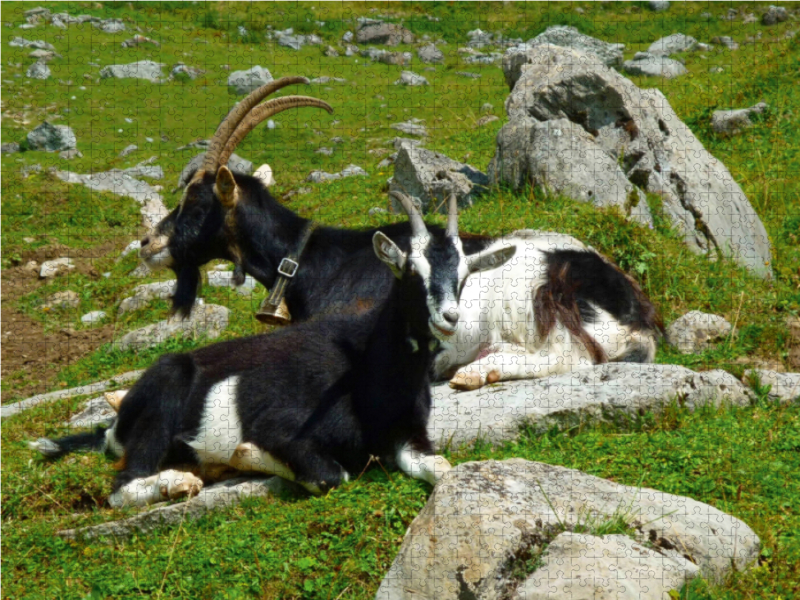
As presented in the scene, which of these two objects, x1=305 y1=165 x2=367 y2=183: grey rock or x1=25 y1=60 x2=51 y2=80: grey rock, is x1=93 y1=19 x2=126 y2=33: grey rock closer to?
x1=25 y1=60 x2=51 y2=80: grey rock

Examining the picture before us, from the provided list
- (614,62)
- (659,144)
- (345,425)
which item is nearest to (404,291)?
(345,425)

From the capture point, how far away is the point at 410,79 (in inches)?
757

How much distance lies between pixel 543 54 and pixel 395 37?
44.3 feet

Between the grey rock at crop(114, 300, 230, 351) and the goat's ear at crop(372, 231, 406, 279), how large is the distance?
383 centimetres

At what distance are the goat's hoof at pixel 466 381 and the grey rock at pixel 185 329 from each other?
125 inches

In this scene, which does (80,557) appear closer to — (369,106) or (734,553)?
(734,553)

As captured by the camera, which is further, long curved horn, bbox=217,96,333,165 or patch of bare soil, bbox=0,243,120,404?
patch of bare soil, bbox=0,243,120,404

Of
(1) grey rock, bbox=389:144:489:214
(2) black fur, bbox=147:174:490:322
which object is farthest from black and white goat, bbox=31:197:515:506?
(1) grey rock, bbox=389:144:489:214

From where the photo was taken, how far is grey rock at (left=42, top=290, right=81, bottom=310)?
10770 millimetres

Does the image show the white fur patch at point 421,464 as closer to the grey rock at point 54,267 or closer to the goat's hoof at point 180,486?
the goat's hoof at point 180,486

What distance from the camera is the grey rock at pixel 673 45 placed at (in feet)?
70.6

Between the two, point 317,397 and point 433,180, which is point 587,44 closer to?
point 433,180

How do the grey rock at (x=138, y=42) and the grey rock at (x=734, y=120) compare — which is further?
the grey rock at (x=138, y=42)

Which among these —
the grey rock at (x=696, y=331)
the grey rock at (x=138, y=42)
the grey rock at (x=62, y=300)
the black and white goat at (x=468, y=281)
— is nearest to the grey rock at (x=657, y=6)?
the grey rock at (x=138, y=42)
